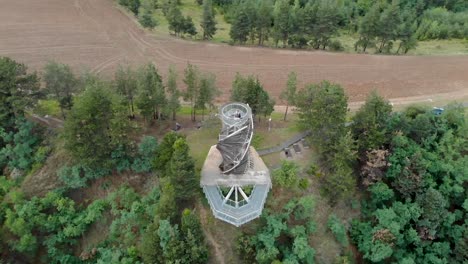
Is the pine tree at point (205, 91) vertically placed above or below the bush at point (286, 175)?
above

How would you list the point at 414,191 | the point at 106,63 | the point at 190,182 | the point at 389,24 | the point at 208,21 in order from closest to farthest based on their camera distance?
the point at 190,182 → the point at 414,191 → the point at 106,63 → the point at 389,24 → the point at 208,21

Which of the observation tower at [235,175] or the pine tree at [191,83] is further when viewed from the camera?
the pine tree at [191,83]

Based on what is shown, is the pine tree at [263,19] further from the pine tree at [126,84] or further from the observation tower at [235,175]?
the observation tower at [235,175]

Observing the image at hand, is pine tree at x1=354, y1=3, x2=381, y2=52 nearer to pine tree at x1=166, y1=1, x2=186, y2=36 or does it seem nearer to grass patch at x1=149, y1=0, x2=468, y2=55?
grass patch at x1=149, y1=0, x2=468, y2=55

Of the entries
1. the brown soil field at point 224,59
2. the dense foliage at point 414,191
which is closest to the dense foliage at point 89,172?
the brown soil field at point 224,59

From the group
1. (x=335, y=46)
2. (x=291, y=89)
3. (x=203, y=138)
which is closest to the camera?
(x=203, y=138)

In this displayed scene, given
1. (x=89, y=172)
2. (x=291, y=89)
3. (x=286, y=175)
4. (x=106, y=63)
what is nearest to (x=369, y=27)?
(x=291, y=89)

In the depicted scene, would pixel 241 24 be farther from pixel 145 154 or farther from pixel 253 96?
pixel 145 154
